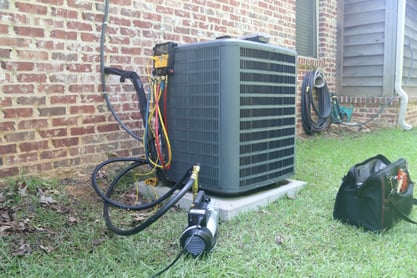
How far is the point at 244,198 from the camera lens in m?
2.41

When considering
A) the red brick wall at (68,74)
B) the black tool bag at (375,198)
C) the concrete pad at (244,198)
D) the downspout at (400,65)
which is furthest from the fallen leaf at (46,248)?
the downspout at (400,65)

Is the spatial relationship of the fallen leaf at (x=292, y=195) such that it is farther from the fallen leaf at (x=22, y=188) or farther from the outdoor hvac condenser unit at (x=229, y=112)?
the fallen leaf at (x=22, y=188)

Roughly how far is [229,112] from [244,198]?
1.85 feet

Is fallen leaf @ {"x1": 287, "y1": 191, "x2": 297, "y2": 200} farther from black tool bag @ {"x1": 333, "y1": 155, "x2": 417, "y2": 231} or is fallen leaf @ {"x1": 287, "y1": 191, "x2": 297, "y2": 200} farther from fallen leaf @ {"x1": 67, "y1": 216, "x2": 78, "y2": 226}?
fallen leaf @ {"x1": 67, "y1": 216, "x2": 78, "y2": 226}

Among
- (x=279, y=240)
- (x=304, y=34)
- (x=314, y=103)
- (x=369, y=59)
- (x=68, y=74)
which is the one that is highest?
(x=304, y=34)

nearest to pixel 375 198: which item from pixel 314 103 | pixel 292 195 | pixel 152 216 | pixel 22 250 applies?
pixel 292 195

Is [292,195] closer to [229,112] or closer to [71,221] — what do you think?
[229,112]

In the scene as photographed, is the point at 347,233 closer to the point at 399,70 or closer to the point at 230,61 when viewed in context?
the point at 230,61

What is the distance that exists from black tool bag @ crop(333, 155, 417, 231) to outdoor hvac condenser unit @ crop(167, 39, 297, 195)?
56 cm

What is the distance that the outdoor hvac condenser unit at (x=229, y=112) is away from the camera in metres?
2.23

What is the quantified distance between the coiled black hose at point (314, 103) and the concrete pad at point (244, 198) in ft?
7.91

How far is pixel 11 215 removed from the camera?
2.00 meters

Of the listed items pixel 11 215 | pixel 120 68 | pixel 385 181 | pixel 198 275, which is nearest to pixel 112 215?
pixel 11 215

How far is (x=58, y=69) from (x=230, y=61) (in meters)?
1.11
